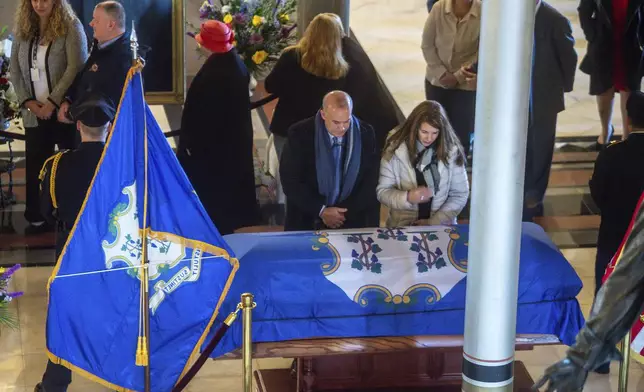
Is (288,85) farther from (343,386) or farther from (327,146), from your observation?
(343,386)

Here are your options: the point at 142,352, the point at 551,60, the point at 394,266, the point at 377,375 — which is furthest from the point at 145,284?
the point at 551,60

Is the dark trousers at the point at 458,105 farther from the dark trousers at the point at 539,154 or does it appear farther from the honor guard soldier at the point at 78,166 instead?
the honor guard soldier at the point at 78,166

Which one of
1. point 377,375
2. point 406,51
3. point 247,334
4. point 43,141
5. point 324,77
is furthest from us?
point 406,51

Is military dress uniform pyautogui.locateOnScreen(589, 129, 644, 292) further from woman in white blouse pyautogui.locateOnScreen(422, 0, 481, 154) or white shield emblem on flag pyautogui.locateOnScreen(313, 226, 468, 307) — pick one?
woman in white blouse pyautogui.locateOnScreen(422, 0, 481, 154)

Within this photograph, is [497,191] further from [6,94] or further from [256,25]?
[6,94]

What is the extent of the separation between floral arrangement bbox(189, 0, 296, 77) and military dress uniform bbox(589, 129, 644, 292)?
2994 millimetres

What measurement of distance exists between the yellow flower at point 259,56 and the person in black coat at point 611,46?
263 cm

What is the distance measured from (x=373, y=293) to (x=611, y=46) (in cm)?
481

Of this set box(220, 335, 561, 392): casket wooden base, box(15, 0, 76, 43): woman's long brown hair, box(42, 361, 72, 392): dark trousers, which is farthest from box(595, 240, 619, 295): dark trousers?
box(15, 0, 76, 43): woman's long brown hair

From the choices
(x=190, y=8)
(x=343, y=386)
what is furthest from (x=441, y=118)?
(x=190, y=8)

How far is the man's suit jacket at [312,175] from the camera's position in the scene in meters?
6.88

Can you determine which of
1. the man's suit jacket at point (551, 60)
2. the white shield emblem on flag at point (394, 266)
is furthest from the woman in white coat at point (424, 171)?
the man's suit jacket at point (551, 60)

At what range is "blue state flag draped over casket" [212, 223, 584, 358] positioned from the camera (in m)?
5.85

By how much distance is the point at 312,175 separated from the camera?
6953 millimetres
